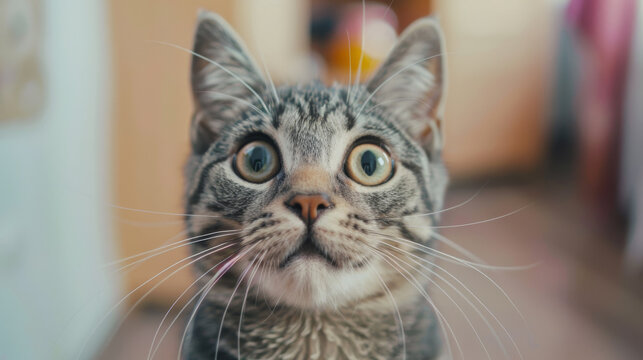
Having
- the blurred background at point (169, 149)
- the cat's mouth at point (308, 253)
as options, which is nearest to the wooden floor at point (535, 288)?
the blurred background at point (169, 149)

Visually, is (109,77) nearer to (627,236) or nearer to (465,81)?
(465,81)

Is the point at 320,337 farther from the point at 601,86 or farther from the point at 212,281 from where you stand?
the point at 601,86

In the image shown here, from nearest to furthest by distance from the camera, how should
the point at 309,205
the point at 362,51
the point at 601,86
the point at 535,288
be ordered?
the point at 309,205
the point at 362,51
the point at 535,288
the point at 601,86

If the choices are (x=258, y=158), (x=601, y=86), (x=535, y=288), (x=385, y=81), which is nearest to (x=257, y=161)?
(x=258, y=158)

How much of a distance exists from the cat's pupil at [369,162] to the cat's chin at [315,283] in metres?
0.07

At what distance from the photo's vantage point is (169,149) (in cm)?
49

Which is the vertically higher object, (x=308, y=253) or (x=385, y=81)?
(x=385, y=81)

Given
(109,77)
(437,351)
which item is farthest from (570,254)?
(109,77)

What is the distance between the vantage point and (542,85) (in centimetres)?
81

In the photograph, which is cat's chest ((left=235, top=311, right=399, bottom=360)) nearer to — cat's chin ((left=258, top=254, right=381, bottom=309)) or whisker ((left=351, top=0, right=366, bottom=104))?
cat's chin ((left=258, top=254, right=381, bottom=309))

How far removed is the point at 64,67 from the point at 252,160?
1.05 ft

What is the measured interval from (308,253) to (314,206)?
0.03m

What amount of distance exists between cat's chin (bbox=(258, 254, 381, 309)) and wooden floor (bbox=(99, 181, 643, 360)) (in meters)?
0.08

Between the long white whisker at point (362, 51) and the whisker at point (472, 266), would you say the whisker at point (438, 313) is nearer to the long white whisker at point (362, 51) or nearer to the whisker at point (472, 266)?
the whisker at point (472, 266)
